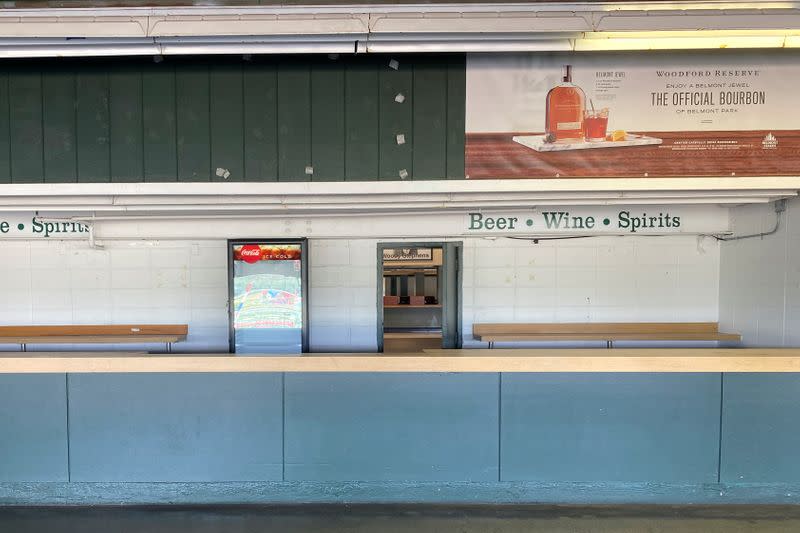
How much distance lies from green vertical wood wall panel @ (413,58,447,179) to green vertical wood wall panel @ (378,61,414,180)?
45 millimetres

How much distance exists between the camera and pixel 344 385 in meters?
3.39

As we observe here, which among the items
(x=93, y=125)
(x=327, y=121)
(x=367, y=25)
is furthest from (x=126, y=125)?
(x=367, y=25)

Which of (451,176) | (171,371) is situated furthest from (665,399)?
(171,371)

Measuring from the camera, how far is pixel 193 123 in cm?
366

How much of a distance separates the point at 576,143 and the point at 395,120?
135 centimetres

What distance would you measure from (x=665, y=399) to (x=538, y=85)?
7.86 ft

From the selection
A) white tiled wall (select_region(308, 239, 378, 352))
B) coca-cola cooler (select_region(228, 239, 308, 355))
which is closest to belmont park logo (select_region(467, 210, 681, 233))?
white tiled wall (select_region(308, 239, 378, 352))

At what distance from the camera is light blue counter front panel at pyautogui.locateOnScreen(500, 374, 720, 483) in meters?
3.39

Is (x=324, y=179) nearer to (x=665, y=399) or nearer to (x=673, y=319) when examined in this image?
(x=665, y=399)

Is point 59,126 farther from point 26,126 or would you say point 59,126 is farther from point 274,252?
point 274,252

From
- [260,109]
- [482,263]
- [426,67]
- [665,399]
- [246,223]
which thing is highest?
[426,67]

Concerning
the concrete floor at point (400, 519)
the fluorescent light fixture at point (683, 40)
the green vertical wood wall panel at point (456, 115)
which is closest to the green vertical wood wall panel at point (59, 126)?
the concrete floor at point (400, 519)

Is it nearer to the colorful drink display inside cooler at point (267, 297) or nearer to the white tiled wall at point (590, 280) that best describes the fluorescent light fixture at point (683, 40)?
the white tiled wall at point (590, 280)

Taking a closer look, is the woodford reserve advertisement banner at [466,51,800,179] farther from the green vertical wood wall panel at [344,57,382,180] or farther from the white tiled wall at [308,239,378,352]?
the white tiled wall at [308,239,378,352]
